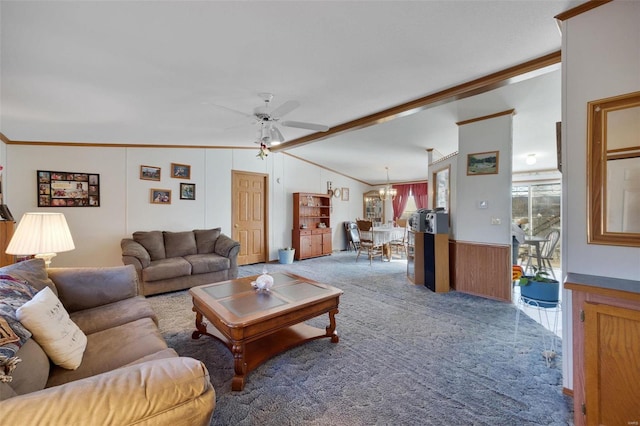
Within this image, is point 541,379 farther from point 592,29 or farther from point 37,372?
point 37,372

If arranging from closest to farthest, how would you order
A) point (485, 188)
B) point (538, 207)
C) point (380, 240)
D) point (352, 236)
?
point (485, 188) < point (538, 207) < point (380, 240) < point (352, 236)

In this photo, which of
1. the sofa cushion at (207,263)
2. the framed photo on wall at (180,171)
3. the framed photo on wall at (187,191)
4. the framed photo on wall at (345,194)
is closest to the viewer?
the sofa cushion at (207,263)

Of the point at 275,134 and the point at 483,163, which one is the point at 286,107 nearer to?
the point at 275,134

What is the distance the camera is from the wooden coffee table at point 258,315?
1.93 meters

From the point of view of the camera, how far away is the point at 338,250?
8344 millimetres

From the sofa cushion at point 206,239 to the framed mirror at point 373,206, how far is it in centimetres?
560

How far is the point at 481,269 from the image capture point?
3799mm

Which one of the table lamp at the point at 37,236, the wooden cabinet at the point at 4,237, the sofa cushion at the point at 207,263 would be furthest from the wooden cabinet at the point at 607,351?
the wooden cabinet at the point at 4,237

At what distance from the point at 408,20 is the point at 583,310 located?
200cm

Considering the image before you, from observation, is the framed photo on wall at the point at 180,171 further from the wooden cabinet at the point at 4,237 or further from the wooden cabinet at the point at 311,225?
the wooden cabinet at the point at 311,225

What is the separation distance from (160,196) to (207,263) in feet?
5.55

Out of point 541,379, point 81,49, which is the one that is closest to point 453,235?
point 541,379

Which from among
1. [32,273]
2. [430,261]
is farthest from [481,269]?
[32,273]

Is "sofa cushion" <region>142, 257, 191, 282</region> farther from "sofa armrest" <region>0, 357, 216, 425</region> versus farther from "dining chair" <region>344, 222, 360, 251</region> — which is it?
"dining chair" <region>344, 222, 360, 251</region>
